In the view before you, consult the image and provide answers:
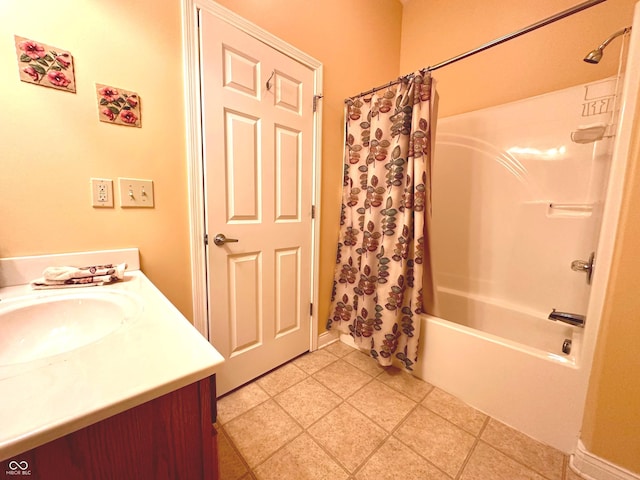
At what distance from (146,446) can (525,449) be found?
150cm

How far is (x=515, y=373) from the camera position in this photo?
1.17 metres

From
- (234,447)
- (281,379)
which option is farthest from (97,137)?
(281,379)

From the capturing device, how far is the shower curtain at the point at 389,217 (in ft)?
4.43

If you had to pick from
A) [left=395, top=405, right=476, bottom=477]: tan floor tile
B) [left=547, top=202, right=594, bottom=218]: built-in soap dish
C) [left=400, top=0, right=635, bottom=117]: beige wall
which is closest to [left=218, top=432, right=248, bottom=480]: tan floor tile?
[left=395, top=405, right=476, bottom=477]: tan floor tile

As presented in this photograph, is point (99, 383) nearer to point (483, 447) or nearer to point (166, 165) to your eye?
point (166, 165)

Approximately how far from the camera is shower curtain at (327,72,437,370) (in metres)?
1.35

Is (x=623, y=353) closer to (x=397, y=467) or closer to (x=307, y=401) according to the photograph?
(x=397, y=467)

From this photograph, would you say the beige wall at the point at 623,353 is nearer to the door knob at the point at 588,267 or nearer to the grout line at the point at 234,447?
the door knob at the point at 588,267

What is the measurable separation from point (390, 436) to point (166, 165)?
162 centimetres

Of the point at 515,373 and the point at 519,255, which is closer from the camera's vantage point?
the point at 515,373

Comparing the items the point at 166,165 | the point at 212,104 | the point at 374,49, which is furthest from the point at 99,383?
the point at 374,49

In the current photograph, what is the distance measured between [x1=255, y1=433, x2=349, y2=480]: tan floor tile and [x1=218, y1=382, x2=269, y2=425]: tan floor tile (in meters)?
0.32

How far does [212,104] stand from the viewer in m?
1.18

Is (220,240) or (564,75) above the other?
(564,75)
